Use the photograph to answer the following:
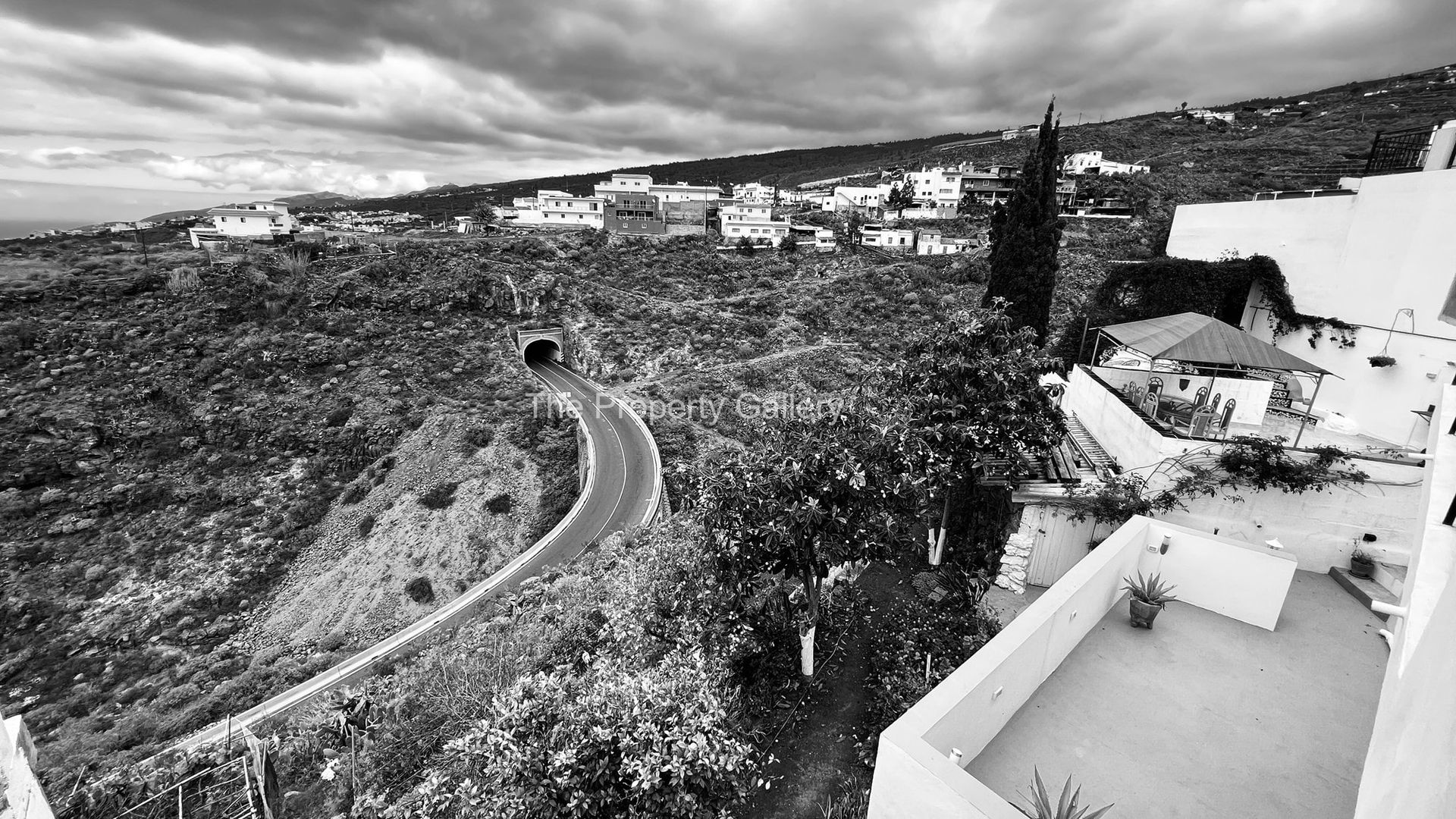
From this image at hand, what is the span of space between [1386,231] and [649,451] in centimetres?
2634

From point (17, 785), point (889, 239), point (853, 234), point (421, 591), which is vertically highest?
point (853, 234)

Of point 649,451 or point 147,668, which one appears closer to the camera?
point 147,668

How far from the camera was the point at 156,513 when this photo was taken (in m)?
23.3

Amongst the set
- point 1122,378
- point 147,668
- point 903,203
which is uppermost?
point 903,203

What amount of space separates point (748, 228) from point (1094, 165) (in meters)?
A: 51.5

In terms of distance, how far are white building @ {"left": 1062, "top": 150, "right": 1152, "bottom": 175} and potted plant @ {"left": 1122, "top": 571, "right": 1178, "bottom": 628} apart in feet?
272

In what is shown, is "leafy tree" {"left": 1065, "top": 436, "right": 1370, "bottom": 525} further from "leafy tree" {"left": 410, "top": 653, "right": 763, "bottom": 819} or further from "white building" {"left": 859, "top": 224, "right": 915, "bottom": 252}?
"white building" {"left": 859, "top": 224, "right": 915, "bottom": 252}

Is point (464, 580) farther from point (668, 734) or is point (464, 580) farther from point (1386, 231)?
point (1386, 231)

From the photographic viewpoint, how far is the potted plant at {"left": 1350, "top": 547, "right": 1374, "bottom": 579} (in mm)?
8180

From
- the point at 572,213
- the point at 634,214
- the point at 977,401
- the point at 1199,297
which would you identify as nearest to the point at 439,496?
the point at 977,401

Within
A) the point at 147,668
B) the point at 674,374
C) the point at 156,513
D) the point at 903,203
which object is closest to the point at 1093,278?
the point at 674,374

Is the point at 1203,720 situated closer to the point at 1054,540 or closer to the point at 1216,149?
the point at 1054,540

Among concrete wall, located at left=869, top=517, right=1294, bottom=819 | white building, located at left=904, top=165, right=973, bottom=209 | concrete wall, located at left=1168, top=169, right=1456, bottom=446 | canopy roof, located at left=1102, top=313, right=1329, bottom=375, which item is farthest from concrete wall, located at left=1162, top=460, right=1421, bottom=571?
white building, located at left=904, top=165, right=973, bottom=209

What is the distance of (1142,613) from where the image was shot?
6574 millimetres
